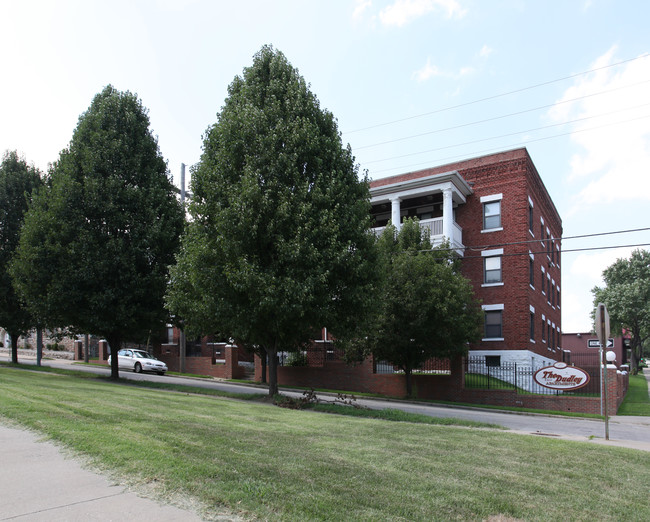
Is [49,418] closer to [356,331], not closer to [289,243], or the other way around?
[289,243]

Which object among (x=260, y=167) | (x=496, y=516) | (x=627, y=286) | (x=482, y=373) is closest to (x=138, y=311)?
(x=260, y=167)

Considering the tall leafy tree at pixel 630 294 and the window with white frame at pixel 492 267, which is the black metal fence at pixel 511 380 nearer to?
the window with white frame at pixel 492 267

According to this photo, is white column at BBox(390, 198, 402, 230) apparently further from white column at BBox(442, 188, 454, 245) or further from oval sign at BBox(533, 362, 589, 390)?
oval sign at BBox(533, 362, 589, 390)

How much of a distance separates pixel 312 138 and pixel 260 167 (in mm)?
1715

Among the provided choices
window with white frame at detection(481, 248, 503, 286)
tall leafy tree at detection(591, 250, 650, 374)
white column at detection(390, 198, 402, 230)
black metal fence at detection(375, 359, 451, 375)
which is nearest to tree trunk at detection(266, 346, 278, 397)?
black metal fence at detection(375, 359, 451, 375)

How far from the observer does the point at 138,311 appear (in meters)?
21.0

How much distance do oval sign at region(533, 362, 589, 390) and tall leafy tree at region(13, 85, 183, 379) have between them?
15.9 meters

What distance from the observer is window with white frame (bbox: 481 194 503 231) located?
29.3m

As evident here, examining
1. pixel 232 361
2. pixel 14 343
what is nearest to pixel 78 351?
pixel 14 343

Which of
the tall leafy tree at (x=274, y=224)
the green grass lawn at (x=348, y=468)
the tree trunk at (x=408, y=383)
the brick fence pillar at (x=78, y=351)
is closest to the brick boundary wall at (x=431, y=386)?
the tree trunk at (x=408, y=383)

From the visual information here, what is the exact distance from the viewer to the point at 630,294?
54.0 metres

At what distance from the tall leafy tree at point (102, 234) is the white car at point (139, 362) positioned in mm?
9763

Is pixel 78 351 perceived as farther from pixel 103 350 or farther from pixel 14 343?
pixel 14 343

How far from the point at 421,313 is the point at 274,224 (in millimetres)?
9482
